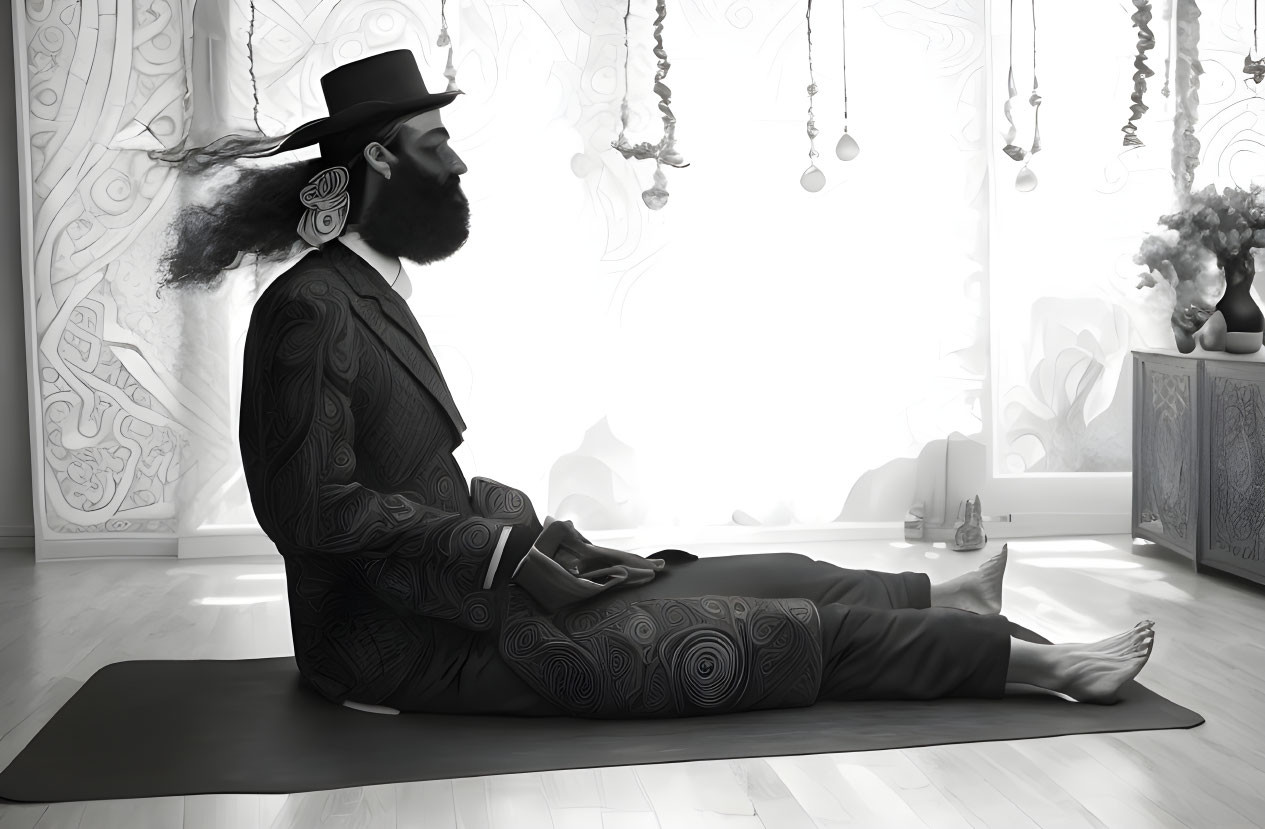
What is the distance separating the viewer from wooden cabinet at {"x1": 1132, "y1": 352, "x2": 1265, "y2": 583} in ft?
11.1

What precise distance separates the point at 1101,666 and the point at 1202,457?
1.56 m

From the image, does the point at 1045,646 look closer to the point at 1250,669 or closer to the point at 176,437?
the point at 1250,669

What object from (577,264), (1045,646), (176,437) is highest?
(577,264)

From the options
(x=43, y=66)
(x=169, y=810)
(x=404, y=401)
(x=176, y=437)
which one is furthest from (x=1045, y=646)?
(x=43, y=66)

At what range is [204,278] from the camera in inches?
93.4

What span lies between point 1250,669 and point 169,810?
233 cm

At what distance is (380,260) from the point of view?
2.39m

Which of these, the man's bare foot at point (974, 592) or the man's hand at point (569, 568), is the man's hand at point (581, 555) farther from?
the man's bare foot at point (974, 592)

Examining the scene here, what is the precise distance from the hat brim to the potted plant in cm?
263

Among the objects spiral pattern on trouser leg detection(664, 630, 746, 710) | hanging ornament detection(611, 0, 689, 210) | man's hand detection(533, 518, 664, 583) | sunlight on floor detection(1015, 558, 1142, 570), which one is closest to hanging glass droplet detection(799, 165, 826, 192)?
hanging ornament detection(611, 0, 689, 210)

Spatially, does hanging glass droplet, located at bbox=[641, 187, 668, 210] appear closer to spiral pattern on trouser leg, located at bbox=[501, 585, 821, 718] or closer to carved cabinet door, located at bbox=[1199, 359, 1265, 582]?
→ spiral pattern on trouser leg, located at bbox=[501, 585, 821, 718]

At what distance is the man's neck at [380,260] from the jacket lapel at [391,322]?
1 centimetres

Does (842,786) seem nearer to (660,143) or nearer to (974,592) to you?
(974,592)

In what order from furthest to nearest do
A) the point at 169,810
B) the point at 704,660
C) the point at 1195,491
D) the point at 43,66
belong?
1. the point at 43,66
2. the point at 1195,491
3. the point at 704,660
4. the point at 169,810
